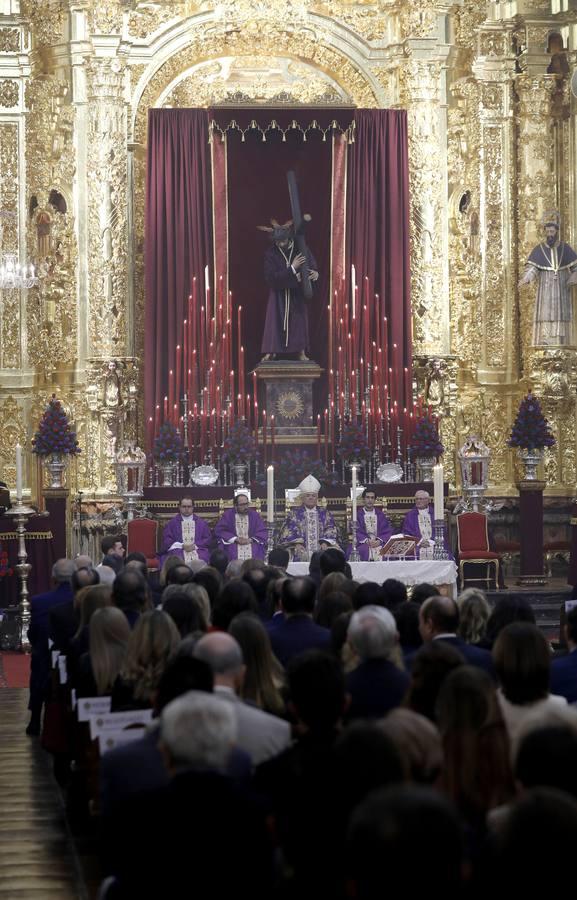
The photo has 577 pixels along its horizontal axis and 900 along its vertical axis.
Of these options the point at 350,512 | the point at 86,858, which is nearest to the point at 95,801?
the point at 86,858

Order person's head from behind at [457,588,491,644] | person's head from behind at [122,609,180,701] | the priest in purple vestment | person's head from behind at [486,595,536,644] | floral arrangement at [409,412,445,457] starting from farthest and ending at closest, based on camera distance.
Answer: the priest in purple vestment < floral arrangement at [409,412,445,457] < person's head from behind at [457,588,491,644] < person's head from behind at [486,595,536,644] < person's head from behind at [122,609,180,701]

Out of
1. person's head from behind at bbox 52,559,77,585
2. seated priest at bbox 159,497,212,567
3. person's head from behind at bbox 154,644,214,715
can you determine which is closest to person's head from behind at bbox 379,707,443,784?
person's head from behind at bbox 154,644,214,715

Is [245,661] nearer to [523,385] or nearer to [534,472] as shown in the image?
[534,472]

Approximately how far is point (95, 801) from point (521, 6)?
18.0m

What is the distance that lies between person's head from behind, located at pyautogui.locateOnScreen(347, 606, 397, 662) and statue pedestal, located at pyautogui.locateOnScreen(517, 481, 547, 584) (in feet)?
46.0

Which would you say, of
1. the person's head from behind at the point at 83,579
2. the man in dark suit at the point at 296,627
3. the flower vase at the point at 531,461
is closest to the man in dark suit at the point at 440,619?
the man in dark suit at the point at 296,627

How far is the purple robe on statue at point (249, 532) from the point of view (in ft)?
65.2

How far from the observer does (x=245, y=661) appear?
7.38 m

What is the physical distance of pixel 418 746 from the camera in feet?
16.3

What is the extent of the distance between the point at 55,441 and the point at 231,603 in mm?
12234

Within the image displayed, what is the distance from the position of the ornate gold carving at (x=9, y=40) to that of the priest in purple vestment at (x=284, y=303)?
457 cm

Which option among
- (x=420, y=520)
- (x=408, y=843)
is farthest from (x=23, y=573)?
(x=408, y=843)

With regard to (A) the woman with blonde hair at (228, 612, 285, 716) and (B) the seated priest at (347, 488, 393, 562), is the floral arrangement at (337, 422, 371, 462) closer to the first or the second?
(B) the seated priest at (347, 488, 393, 562)

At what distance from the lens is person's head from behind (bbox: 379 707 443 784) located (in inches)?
194
